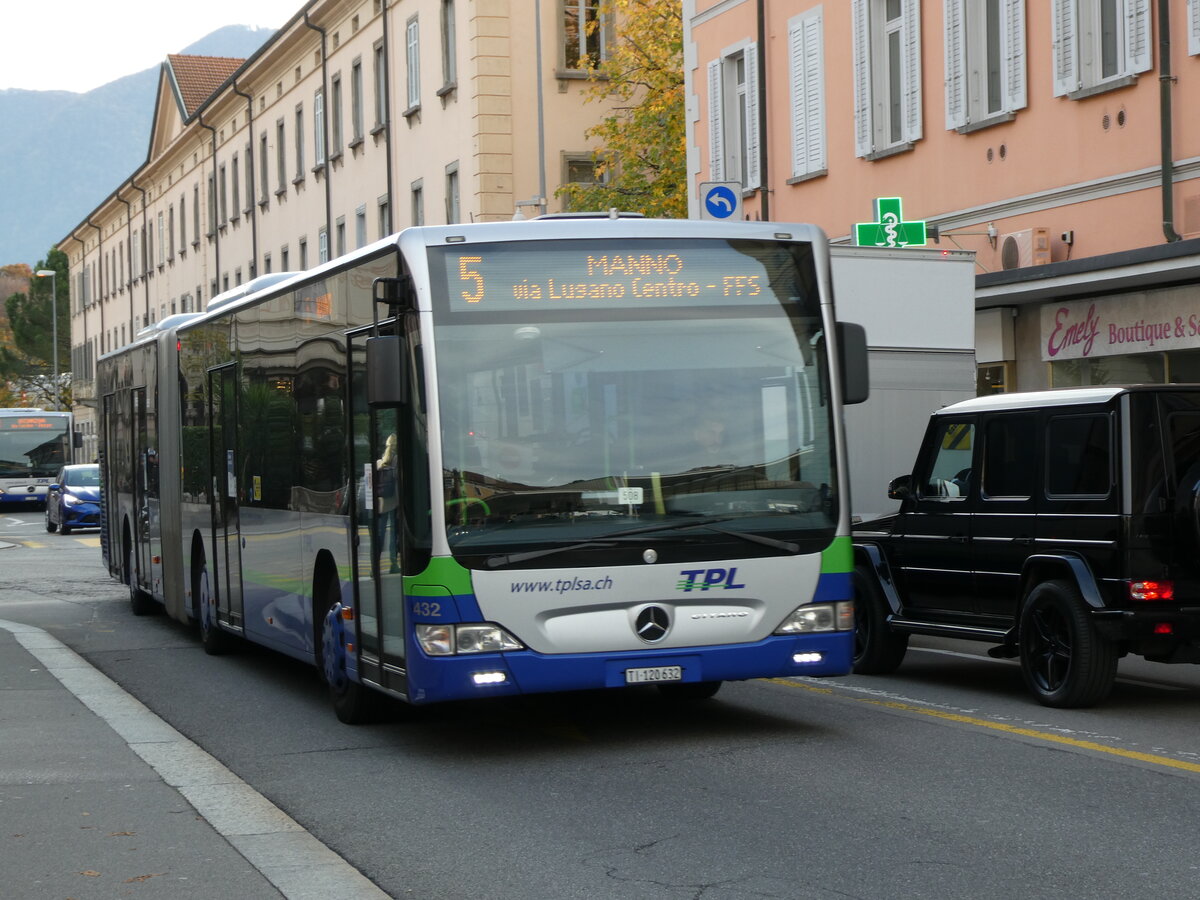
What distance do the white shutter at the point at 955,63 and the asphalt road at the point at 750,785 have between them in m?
11.1

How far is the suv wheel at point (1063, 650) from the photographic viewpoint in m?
10.5

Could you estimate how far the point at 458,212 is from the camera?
1624 inches

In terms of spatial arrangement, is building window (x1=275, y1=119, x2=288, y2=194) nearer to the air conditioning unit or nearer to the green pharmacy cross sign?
the green pharmacy cross sign

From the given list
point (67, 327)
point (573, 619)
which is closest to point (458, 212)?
point (573, 619)

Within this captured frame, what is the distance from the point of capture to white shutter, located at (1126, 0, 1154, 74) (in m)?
19.2

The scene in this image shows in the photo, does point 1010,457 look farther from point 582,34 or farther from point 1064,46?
point 582,34

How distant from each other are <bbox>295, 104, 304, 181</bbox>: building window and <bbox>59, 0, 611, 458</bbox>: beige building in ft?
0.18

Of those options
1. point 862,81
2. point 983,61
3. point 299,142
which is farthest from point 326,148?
point 983,61

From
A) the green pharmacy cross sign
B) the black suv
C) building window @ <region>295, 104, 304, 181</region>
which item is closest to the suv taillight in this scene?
the black suv

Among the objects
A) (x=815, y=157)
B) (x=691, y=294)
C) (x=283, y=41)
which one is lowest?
(x=691, y=294)

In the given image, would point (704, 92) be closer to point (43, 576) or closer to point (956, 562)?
point (43, 576)

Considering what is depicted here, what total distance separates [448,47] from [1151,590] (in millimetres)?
33351

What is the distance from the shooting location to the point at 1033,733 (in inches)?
387

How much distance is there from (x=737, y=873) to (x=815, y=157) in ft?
69.1
